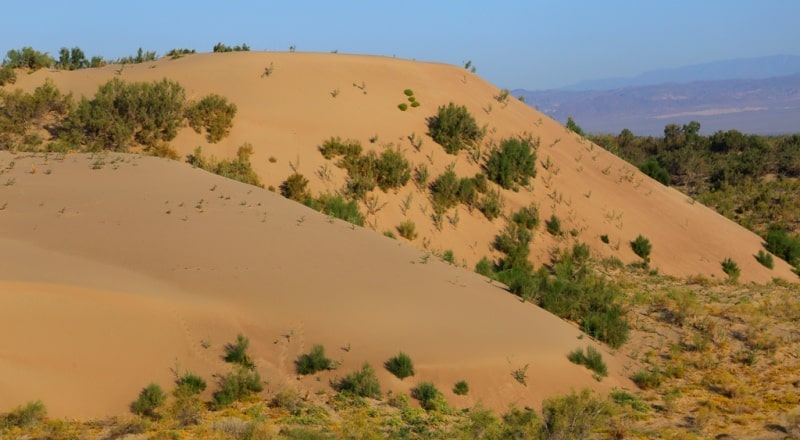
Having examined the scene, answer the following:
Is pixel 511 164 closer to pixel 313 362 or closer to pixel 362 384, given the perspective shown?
pixel 313 362

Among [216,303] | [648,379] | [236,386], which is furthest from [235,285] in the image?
[648,379]

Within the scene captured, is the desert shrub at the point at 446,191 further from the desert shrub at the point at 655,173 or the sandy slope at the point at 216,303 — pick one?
the desert shrub at the point at 655,173

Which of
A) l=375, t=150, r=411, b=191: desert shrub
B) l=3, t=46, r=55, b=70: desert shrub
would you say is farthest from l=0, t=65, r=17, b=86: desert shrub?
l=375, t=150, r=411, b=191: desert shrub

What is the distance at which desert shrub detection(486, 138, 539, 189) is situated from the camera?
24438mm

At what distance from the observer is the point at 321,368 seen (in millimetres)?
10758

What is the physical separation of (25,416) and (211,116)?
50.8 feet

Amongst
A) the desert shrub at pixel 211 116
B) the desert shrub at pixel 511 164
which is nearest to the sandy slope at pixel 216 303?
the desert shrub at pixel 211 116

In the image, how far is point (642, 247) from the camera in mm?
23812

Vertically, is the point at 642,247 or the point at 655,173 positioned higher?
the point at 655,173

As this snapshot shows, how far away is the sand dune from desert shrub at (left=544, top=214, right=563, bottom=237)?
426 mm

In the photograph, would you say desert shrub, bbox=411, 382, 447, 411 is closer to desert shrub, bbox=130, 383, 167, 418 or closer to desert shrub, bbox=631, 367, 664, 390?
desert shrub, bbox=130, 383, 167, 418

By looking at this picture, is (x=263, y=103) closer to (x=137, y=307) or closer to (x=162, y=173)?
(x=162, y=173)

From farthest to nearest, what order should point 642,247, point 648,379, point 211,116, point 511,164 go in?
point 511,164, point 642,247, point 211,116, point 648,379

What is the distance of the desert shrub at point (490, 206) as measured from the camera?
2292cm
